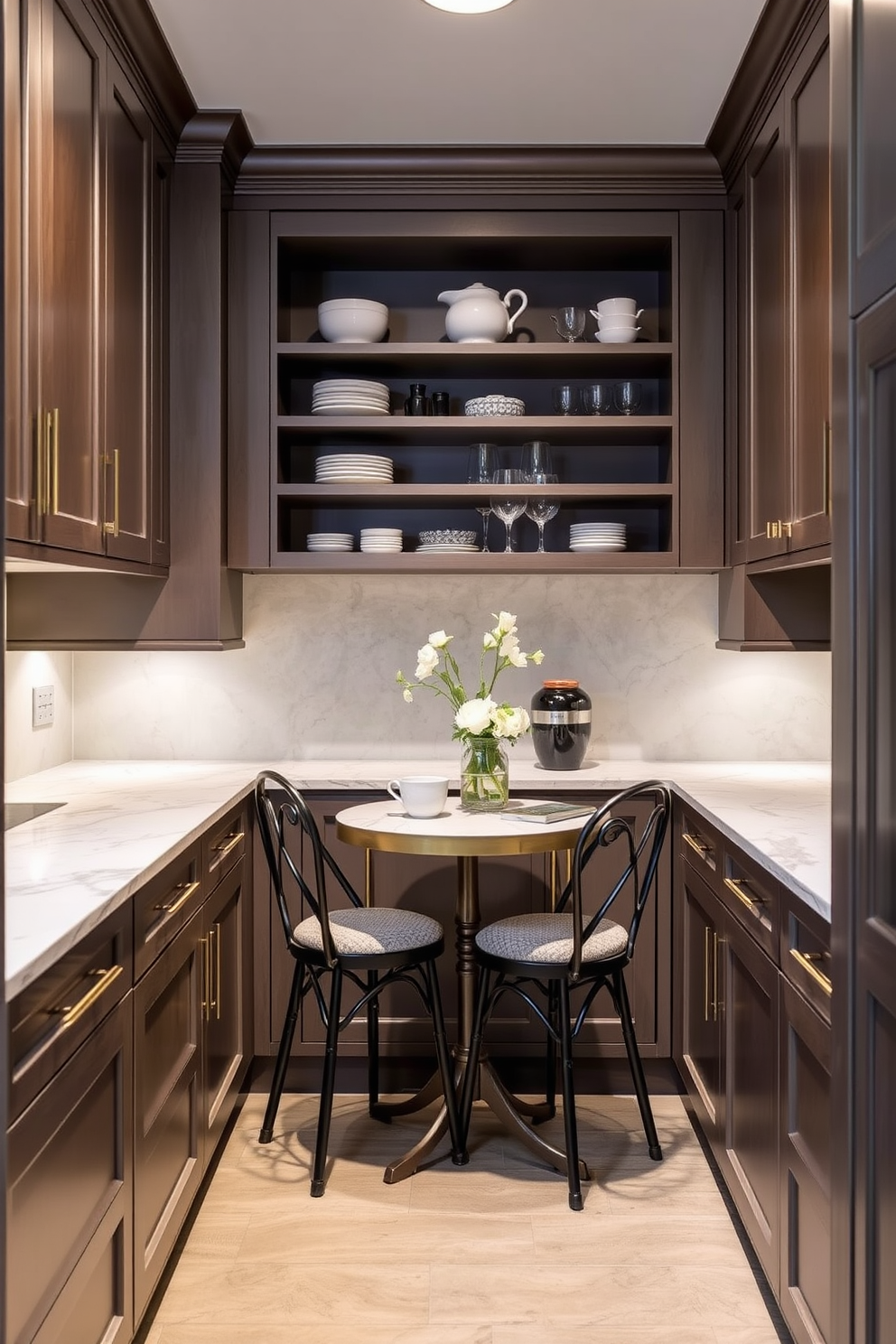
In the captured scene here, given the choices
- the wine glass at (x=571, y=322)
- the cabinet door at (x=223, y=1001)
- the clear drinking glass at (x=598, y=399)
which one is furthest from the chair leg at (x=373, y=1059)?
the wine glass at (x=571, y=322)

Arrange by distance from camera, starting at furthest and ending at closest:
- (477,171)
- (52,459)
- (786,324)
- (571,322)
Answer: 1. (571,322)
2. (477,171)
3. (786,324)
4. (52,459)

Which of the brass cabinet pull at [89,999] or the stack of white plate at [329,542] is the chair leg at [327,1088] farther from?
the stack of white plate at [329,542]

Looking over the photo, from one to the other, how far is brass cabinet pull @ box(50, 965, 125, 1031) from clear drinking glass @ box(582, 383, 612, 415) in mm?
2178

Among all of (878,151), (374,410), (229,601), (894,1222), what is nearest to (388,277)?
(374,410)

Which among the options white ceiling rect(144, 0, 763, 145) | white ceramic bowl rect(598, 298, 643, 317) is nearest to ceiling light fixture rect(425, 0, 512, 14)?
white ceiling rect(144, 0, 763, 145)

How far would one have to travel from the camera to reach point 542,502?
3223mm

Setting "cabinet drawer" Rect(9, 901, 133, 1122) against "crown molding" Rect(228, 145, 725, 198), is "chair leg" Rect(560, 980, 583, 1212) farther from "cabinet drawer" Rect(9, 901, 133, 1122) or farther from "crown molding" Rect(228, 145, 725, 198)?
"crown molding" Rect(228, 145, 725, 198)

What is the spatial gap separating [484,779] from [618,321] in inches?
57.6

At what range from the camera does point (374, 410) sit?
3271 millimetres

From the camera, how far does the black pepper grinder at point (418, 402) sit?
332cm

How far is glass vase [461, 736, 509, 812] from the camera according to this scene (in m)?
2.76

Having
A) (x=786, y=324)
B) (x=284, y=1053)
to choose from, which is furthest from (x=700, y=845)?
(x=786, y=324)

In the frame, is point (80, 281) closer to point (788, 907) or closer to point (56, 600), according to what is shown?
point (56, 600)

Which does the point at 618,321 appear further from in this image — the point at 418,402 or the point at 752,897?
the point at 752,897
